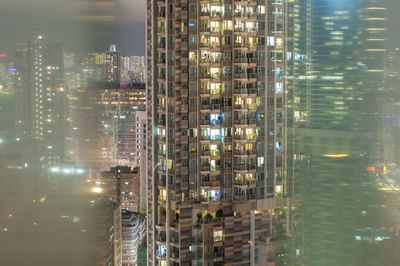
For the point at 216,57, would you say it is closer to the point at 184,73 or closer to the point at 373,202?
the point at 184,73

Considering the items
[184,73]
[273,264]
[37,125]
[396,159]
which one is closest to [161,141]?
[184,73]

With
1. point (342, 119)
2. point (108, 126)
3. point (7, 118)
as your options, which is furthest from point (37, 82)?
point (342, 119)

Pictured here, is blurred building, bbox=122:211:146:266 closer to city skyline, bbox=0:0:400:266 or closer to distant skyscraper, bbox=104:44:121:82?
distant skyscraper, bbox=104:44:121:82

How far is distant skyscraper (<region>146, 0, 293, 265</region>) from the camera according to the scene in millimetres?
4453

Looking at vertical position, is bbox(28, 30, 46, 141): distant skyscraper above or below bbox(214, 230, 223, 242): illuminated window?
above

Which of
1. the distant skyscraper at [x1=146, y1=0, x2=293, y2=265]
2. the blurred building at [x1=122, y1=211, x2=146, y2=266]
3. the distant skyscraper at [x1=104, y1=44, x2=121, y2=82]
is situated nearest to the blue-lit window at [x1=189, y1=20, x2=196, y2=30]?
the distant skyscraper at [x1=146, y1=0, x2=293, y2=265]

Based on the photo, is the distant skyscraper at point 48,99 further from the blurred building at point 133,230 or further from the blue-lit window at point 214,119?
the blurred building at point 133,230

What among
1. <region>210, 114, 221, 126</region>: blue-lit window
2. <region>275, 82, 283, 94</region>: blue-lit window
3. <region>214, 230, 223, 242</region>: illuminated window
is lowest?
<region>214, 230, 223, 242</region>: illuminated window

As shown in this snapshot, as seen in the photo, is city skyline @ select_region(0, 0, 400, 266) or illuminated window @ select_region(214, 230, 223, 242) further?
illuminated window @ select_region(214, 230, 223, 242)

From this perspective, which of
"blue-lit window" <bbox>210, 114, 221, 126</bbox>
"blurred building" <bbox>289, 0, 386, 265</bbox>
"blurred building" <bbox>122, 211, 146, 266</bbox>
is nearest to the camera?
"blurred building" <bbox>289, 0, 386, 265</bbox>

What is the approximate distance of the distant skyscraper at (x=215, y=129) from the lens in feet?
14.6

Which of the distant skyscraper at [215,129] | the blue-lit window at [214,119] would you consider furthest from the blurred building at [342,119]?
the blue-lit window at [214,119]

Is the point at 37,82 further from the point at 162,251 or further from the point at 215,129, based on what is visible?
the point at 162,251

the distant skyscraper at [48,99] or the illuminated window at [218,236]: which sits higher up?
the distant skyscraper at [48,99]
